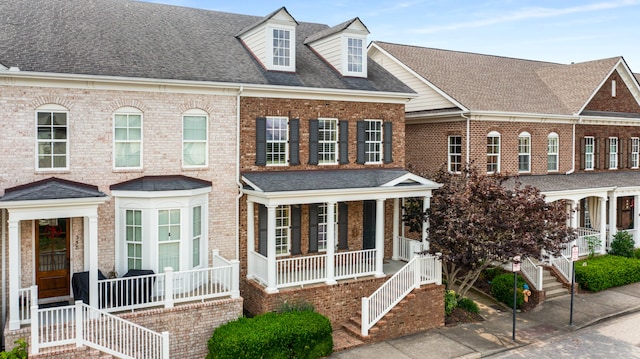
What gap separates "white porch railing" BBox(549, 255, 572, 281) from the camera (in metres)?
20.4

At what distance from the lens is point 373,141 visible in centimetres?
1903

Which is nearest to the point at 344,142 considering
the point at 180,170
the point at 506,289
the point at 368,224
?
the point at 368,224

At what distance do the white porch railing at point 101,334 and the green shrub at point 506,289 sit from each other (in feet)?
40.6

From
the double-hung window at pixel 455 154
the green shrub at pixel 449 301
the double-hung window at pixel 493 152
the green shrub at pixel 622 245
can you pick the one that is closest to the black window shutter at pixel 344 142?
the green shrub at pixel 449 301

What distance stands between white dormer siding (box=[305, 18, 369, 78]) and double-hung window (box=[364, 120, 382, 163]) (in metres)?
1.99

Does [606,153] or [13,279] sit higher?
[606,153]

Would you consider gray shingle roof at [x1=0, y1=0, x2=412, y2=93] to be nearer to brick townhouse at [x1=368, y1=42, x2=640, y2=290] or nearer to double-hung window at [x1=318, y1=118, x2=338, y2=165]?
double-hung window at [x1=318, y1=118, x2=338, y2=165]

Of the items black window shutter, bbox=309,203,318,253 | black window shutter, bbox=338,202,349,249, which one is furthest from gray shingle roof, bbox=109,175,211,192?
black window shutter, bbox=338,202,349,249

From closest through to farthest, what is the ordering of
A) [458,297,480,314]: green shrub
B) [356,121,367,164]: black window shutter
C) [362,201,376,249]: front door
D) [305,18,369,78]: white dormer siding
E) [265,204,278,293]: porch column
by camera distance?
[265,204,278,293]: porch column < [458,297,480,314]: green shrub < [356,121,367,164]: black window shutter < [362,201,376,249]: front door < [305,18,369,78]: white dormer siding

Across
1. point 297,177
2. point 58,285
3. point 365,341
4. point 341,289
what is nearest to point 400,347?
point 365,341

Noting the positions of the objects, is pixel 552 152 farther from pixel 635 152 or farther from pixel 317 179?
pixel 317 179

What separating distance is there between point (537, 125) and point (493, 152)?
2.84 meters

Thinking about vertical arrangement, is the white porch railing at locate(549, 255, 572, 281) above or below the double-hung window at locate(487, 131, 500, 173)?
below

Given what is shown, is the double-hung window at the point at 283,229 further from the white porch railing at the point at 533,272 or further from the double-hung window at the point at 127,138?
the white porch railing at the point at 533,272
